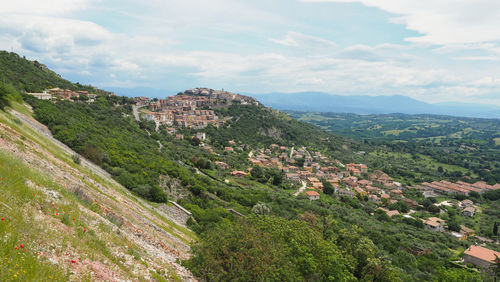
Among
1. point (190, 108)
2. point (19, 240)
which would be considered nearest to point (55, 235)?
point (19, 240)

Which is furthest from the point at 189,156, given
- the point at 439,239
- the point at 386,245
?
the point at 439,239

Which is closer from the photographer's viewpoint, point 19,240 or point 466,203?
point 19,240

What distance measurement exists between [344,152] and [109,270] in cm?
12451

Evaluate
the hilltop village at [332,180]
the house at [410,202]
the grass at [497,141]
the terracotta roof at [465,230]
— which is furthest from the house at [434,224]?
the grass at [497,141]

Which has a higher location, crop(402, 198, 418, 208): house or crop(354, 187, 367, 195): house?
crop(354, 187, 367, 195): house

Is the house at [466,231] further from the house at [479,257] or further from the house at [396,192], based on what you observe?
the house at [396,192]

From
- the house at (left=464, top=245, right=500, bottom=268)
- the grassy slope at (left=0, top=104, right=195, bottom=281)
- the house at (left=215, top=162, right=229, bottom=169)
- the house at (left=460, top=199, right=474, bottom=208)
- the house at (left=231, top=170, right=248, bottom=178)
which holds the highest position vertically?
the grassy slope at (left=0, top=104, right=195, bottom=281)

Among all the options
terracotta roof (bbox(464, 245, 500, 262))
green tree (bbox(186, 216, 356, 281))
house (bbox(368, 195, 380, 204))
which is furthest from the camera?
house (bbox(368, 195, 380, 204))

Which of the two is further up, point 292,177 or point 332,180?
point 292,177

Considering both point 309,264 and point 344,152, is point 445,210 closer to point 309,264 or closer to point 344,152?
point 344,152

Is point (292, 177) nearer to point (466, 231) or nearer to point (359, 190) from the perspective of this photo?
point (359, 190)

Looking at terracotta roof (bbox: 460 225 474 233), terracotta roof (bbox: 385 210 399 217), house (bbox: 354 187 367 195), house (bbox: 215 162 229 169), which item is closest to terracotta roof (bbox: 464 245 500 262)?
terracotta roof (bbox: 460 225 474 233)

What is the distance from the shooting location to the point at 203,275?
11.5 meters

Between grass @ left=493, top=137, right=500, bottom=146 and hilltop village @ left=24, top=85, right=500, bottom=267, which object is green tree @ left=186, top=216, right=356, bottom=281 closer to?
hilltop village @ left=24, top=85, right=500, bottom=267
